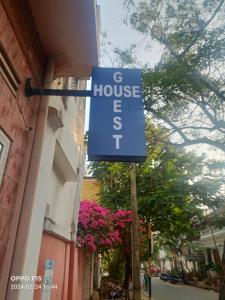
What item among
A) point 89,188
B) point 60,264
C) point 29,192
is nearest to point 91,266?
point 89,188

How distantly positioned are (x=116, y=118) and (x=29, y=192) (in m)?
1.31

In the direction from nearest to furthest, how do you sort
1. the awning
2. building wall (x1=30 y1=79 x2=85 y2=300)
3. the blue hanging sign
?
the blue hanging sign < the awning < building wall (x1=30 y1=79 x2=85 y2=300)

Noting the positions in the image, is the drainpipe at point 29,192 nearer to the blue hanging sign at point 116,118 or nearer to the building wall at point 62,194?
the building wall at point 62,194

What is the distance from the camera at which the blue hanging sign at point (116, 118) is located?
3.13m

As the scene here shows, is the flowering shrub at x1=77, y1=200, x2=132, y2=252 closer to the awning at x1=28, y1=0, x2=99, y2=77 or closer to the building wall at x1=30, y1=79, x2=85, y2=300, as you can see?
the building wall at x1=30, y1=79, x2=85, y2=300

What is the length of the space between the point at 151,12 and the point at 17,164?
8.31 metres

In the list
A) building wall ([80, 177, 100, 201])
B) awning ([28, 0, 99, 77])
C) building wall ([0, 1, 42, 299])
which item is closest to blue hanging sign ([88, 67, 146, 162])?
awning ([28, 0, 99, 77])

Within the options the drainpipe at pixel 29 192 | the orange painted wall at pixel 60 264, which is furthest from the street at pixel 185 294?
the drainpipe at pixel 29 192

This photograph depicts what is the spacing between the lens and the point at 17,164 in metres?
3.04

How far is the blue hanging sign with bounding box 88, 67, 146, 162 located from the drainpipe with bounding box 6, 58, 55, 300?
62 centimetres

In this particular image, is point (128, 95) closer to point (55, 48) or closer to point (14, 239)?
point (55, 48)

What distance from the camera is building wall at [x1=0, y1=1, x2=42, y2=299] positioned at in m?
2.69

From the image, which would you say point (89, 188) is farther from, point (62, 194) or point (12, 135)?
point (12, 135)

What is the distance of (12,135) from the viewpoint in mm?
2895
